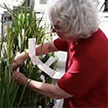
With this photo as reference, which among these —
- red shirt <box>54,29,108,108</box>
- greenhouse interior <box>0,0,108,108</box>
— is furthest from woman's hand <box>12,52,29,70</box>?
red shirt <box>54,29,108,108</box>

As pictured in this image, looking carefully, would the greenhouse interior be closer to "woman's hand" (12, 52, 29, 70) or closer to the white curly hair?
"woman's hand" (12, 52, 29, 70)

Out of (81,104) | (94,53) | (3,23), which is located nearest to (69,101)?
(81,104)

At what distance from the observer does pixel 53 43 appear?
1598 mm

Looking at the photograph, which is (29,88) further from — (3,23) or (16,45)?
(3,23)

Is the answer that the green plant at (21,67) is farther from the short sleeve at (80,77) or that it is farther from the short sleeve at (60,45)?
the short sleeve at (80,77)

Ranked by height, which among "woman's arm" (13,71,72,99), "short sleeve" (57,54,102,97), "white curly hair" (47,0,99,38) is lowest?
"woman's arm" (13,71,72,99)

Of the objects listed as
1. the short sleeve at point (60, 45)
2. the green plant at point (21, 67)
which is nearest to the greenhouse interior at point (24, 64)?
the green plant at point (21, 67)

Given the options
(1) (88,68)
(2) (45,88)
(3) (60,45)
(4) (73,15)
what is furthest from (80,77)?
(3) (60,45)

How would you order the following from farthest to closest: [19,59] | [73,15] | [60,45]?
[60,45] → [19,59] → [73,15]

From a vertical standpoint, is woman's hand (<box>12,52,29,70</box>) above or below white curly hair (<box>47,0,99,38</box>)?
below

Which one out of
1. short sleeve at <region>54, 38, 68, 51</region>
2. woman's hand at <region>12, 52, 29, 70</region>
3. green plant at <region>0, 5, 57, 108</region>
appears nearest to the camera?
green plant at <region>0, 5, 57, 108</region>

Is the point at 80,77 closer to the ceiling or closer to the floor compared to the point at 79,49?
closer to the floor

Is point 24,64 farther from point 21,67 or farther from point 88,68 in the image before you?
point 88,68

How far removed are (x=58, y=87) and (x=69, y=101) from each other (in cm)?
27
